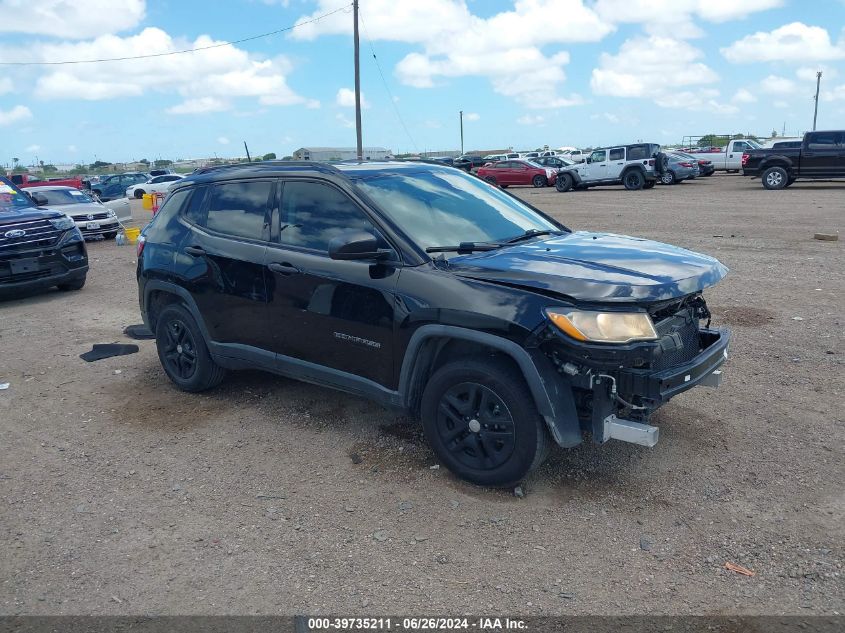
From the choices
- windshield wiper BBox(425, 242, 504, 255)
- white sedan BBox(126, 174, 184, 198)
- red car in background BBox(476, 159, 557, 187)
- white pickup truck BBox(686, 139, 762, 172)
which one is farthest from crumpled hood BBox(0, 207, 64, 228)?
white pickup truck BBox(686, 139, 762, 172)

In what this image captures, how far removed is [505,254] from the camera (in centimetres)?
414

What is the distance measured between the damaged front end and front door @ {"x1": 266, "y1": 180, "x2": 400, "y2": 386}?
1.07m

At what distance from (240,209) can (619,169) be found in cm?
2548

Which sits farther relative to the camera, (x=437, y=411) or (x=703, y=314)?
(x=703, y=314)

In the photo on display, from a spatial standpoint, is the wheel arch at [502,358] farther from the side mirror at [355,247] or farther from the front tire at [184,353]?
the front tire at [184,353]

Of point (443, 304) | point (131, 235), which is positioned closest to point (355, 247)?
point (443, 304)

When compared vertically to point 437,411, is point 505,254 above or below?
above

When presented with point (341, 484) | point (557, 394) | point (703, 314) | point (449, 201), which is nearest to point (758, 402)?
point (703, 314)

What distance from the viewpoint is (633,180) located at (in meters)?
28.0

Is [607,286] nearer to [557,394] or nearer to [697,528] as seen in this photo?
[557,394]

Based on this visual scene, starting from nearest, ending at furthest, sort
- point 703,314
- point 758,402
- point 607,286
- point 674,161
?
point 607,286 < point 703,314 < point 758,402 < point 674,161

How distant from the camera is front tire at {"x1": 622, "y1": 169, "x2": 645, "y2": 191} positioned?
27.8 metres

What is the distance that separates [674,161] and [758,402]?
88.1ft

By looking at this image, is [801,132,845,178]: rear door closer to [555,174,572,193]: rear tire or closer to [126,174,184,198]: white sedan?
[555,174,572,193]: rear tire
